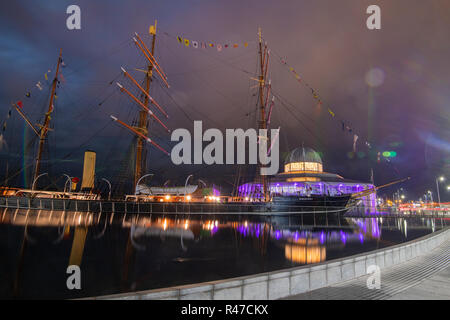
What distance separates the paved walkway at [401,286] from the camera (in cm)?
520

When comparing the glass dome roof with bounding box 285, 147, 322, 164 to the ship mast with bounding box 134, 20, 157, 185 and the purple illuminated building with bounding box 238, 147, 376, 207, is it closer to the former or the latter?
the purple illuminated building with bounding box 238, 147, 376, 207

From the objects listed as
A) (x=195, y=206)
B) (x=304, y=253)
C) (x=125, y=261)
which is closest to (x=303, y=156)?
(x=195, y=206)

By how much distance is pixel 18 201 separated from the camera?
141ft

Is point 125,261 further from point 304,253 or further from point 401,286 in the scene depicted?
point 401,286

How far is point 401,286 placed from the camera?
5.84m

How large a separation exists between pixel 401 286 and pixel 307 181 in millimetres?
72830

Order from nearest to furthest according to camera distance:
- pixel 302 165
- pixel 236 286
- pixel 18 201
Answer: pixel 236 286 → pixel 18 201 → pixel 302 165

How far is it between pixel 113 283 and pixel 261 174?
38.7 metres

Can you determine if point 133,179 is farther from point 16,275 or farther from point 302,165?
point 302,165

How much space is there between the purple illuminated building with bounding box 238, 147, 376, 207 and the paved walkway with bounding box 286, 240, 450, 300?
194 ft

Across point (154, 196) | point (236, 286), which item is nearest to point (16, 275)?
point (236, 286)

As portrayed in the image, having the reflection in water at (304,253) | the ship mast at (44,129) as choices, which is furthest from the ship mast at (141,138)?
the reflection in water at (304,253)

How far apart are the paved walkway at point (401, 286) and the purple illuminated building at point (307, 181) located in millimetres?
59054

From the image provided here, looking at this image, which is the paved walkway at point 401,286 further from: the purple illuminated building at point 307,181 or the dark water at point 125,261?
the purple illuminated building at point 307,181
